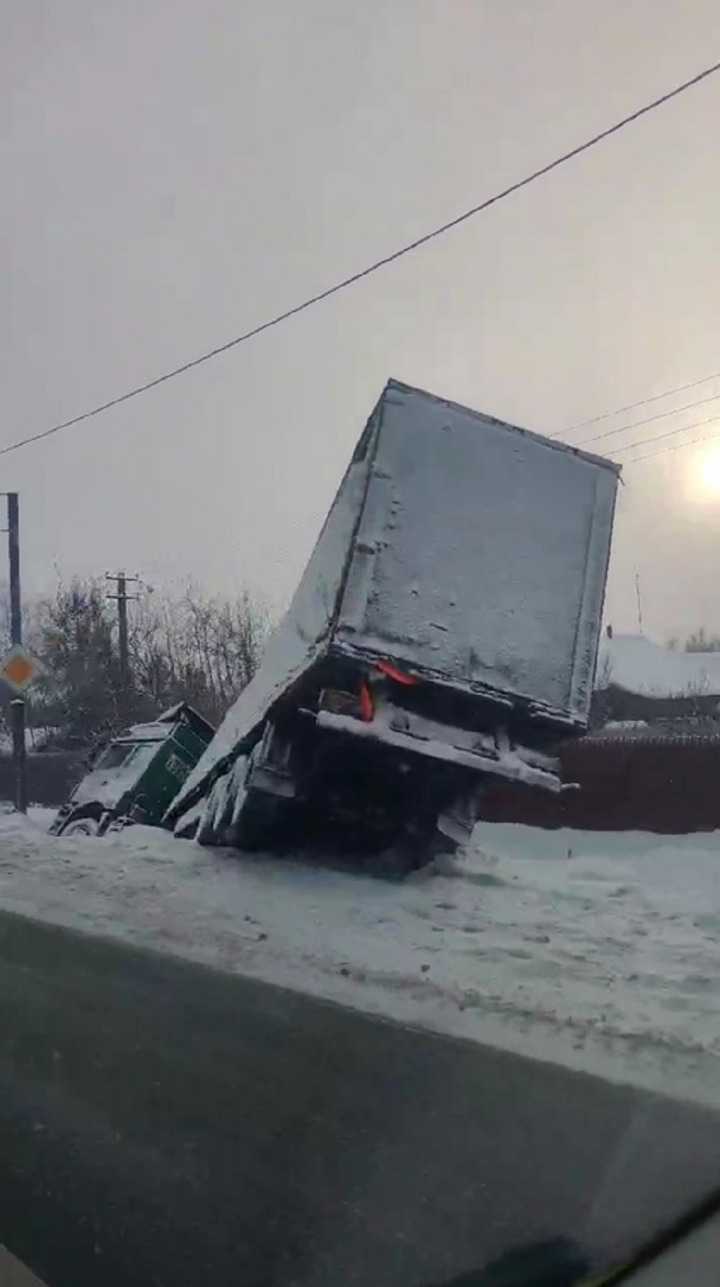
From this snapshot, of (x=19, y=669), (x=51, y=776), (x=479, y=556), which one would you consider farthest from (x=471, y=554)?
(x=51, y=776)

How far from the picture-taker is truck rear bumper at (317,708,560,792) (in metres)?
11.3

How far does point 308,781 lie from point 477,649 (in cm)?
229

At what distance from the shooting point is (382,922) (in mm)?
11039

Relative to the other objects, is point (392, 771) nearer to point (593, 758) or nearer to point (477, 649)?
point (477, 649)

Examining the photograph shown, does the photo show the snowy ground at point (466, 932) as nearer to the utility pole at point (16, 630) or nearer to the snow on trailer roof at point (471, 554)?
the snow on trailer roof at point (471, 554)

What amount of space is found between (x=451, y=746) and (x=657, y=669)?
217 ft

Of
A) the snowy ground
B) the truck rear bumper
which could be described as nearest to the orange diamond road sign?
the snowy ground

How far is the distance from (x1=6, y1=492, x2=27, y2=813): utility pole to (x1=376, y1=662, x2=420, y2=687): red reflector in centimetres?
1656

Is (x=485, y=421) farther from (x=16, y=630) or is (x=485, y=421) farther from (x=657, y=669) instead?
(x=657, y=669)

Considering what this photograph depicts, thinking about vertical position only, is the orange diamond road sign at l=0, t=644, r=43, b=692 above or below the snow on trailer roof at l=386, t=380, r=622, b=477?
below

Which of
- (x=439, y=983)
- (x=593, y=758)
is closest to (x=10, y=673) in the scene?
(x=593, y=758)

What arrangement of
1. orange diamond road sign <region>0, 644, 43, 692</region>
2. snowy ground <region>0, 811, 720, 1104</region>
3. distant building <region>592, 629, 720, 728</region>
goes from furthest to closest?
distant building <region>592, 629, 720, 728</region>
orange diamond road sign <region>0, 644, 43, 692</region>
snowy ground <region>0, 811, 720, 1104</region>

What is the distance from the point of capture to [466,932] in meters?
10.5

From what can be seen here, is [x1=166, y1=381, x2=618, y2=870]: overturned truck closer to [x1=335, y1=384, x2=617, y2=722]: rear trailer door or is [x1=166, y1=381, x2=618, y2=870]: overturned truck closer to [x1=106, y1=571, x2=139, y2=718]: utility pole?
[x1=335, y1=384, x2=617, y2=722]: rear trailer door
